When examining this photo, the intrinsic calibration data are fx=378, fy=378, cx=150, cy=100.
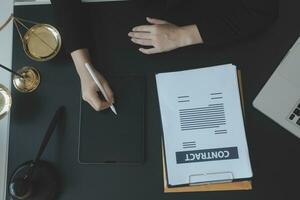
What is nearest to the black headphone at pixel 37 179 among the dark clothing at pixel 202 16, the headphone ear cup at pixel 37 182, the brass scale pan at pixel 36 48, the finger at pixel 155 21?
the headphone ear cup at pixel 37 182

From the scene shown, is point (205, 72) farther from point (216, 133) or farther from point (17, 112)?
point (17, 112)

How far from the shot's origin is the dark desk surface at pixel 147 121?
854 mm

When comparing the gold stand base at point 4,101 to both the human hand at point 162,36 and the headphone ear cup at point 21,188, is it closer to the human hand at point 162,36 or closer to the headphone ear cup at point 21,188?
the headphone ear cup at point 21,188

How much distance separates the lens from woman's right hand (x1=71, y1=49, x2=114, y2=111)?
901mm

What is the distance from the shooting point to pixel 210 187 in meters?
0.86

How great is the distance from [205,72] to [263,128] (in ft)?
0.61

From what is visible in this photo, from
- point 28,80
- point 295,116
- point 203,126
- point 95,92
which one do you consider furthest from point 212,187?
point 28,80

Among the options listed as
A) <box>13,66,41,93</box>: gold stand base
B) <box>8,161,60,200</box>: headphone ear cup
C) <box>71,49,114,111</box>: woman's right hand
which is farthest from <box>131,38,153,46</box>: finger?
<box>8,161,60,200</box>: headphone ear cup

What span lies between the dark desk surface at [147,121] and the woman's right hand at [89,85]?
32 millimetres

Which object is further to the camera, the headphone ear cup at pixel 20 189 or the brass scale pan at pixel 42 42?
the brass scale pan at pixel 42 42

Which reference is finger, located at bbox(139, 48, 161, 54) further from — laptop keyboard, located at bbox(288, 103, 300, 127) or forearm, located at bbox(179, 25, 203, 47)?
laptop keyboard, located at bbox(288, 103, 300, 127)

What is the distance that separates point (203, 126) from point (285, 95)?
201 mm

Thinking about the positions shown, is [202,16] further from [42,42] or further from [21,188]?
[21,188]

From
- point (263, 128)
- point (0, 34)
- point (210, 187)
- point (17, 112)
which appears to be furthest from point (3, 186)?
point (263, 128)
